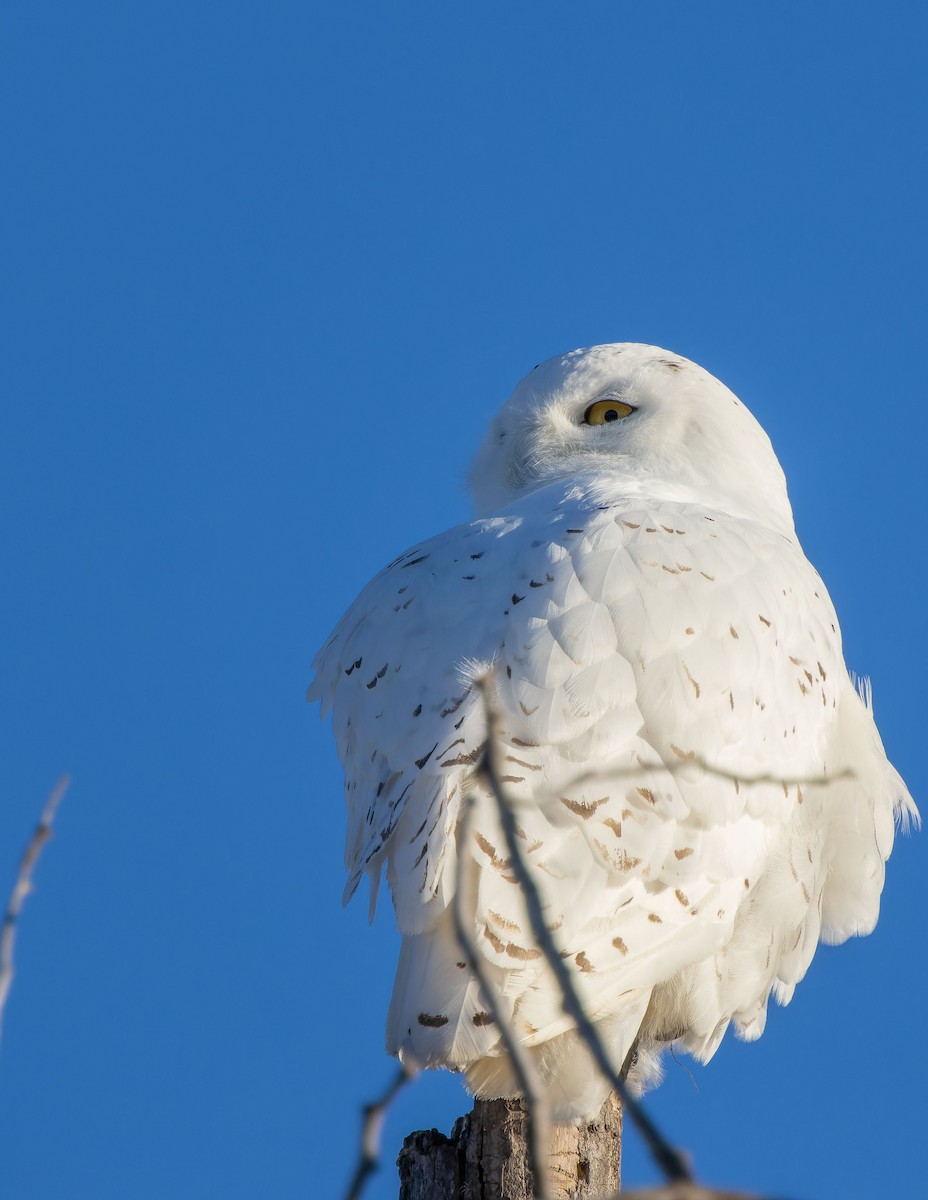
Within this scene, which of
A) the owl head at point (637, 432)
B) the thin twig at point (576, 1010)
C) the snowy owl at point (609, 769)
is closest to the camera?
the thin twig at point (576, 1010)

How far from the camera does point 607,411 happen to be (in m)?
4.74

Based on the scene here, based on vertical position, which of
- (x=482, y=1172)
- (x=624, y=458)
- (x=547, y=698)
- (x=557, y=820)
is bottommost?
(x=482, y=1172)

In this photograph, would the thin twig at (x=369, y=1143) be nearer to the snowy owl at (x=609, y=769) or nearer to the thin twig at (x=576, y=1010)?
the thin twig at (x=576, y=1010)

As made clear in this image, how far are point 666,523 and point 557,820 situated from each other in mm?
899

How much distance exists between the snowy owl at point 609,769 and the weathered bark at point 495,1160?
0.52 feet

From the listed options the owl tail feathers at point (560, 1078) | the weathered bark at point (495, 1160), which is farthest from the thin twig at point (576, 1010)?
the weathered bark at point (495, 1160)

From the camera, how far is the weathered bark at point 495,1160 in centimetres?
301

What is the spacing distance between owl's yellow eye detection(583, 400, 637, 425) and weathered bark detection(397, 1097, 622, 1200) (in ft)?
7.70

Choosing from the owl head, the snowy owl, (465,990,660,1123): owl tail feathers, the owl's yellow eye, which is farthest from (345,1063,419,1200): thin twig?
the owl's yellow eye

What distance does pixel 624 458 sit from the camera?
4.55 metres

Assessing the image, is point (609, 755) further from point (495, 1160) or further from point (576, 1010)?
point (576, 1010)

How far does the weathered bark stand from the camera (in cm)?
301

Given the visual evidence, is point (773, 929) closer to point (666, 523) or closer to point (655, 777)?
point (655, 777)

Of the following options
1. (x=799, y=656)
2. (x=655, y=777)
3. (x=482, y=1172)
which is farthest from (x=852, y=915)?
(x=482, y=1172)
